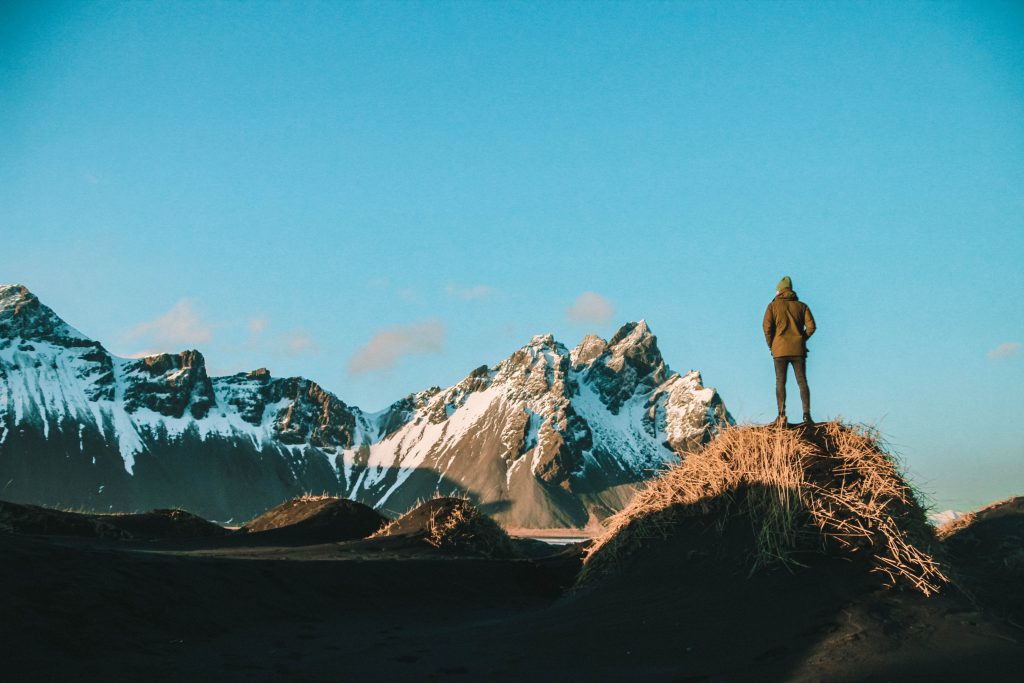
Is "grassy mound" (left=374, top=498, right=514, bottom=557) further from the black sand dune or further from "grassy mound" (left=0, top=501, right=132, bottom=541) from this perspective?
"grassy mound" (left=0, top=501, right=132, bottom=541)

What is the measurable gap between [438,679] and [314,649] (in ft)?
8.88

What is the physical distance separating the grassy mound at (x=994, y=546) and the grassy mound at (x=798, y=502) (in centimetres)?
515

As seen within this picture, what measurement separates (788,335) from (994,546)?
37.8 ft

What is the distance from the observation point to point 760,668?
7480 mm

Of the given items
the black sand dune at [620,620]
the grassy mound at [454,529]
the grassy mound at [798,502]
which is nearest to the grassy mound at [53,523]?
the grassy mound at [454,529]

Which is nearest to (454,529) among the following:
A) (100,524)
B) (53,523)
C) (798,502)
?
(53,523)

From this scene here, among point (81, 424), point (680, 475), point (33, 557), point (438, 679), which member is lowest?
point (438, 679)

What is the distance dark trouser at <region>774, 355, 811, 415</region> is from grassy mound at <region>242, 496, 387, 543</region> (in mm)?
19418

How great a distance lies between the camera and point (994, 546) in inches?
752

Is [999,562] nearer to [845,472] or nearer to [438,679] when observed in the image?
[845,472]

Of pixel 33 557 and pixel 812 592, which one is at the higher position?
pixel 33 557

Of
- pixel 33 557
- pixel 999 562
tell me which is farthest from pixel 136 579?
pixel 999 562

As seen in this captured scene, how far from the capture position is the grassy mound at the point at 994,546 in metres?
15.0

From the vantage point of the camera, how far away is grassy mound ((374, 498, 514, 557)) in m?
22.8
